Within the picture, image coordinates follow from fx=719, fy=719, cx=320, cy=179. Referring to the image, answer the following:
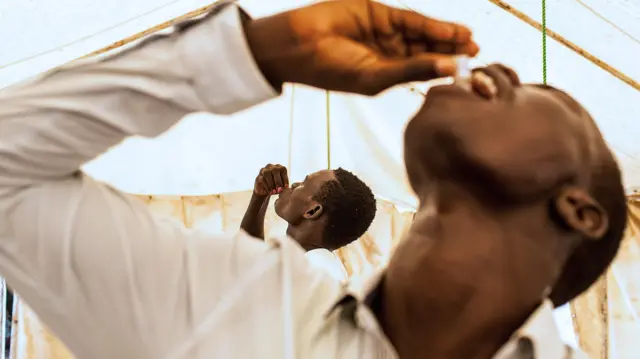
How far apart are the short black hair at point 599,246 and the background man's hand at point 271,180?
787 millimetres

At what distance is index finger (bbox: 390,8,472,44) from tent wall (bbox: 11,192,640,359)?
1471 mm

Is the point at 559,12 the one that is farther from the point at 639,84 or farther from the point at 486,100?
the point at 486,100

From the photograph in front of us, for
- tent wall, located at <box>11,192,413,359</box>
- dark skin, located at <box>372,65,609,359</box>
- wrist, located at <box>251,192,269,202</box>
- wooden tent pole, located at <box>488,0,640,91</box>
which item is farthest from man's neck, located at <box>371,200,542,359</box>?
tent wall, located at <box>11,192,413,359</box>

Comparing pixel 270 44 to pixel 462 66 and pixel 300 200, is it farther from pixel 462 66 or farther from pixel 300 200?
pixel 300 200

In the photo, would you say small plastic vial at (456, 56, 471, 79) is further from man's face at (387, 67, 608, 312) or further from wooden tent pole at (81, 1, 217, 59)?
wooden tent pole at (81, 1, 217, 59)

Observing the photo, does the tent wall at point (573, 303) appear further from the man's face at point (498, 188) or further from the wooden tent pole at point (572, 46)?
the man's face at point (498, 188)

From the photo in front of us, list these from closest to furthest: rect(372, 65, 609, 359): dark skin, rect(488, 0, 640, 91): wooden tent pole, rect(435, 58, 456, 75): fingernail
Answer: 1. rect(435, 58, 456, 75): fingernail
2. rect(372, 65, 609, 359): dark skin
3. rect(488, 0, 640, 91): wooden tent pole

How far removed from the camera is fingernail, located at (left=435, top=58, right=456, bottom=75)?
18.2 inches

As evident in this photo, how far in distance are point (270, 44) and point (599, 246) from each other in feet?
1.17

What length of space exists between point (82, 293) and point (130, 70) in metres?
0.17

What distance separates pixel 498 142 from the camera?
0.56 m

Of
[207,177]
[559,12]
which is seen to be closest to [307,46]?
[559,12]

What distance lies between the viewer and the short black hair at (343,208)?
4.63 feet

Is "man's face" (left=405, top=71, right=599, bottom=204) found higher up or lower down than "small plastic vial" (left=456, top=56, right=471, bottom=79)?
lower down
